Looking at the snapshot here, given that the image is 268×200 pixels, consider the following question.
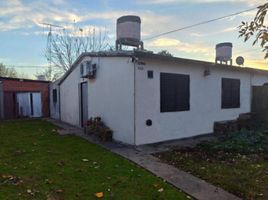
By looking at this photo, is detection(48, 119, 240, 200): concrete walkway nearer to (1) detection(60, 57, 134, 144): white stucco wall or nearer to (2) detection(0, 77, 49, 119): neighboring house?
(1) detection(60, 57, 134, 144): white stucco wall

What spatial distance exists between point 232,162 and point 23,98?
16197 mm

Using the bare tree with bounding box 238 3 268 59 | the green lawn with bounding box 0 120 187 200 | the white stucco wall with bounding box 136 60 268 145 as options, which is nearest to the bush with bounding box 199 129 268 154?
the white stucco wall with bounding box 136 60 268 145

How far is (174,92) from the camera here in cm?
1022

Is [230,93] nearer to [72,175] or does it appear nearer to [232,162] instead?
[232,162]

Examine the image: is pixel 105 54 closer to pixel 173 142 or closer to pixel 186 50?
pixel 173 142

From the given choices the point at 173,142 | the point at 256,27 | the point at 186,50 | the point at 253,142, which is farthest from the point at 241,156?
the point at 186,50

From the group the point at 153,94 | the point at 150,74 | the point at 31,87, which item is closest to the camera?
the point at 150,74

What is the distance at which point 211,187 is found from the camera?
554cm

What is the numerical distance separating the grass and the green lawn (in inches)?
44.4

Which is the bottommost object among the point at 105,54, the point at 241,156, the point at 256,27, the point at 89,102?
the point at 241,156

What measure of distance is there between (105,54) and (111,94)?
1422mm

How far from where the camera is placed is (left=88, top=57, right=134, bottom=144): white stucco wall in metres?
9.26

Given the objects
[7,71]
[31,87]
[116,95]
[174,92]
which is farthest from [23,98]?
[7,71]

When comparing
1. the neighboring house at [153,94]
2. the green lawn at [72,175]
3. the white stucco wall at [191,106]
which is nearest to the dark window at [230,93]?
the neighboring house at [153,94]
